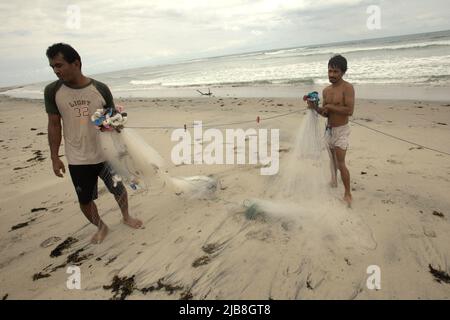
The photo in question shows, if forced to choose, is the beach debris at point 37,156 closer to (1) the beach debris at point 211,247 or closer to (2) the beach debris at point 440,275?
(1) the beach debris at point 211,247

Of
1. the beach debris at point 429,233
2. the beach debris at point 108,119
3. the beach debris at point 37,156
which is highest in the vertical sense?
the beach debris at point 108,119

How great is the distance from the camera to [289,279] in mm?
2650

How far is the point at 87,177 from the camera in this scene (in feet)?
10.2

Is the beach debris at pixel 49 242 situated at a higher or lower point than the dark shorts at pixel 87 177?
lower

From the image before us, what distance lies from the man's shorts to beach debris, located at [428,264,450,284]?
1584 mm

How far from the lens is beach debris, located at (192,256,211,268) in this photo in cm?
292

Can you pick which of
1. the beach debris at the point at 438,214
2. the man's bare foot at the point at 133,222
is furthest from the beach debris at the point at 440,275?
the man's bare foot at the point at 133,222

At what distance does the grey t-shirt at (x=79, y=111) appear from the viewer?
9.22 ft

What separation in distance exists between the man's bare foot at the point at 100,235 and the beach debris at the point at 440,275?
3351 millimetres

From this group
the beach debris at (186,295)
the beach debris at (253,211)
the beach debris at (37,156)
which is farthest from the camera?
the beach debris at (37,156)

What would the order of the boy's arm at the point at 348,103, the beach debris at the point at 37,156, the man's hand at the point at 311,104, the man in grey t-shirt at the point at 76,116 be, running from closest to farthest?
1. the man in grey t-shirt at the point at 76,116
2. the boy's arm at the point at 348,103
3. the man's hand at the point at 311,104
4. the beach debris at the point at 37,156

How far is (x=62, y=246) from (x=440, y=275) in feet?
12.5

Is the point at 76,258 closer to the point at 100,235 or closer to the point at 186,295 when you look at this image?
the point at 100,235
